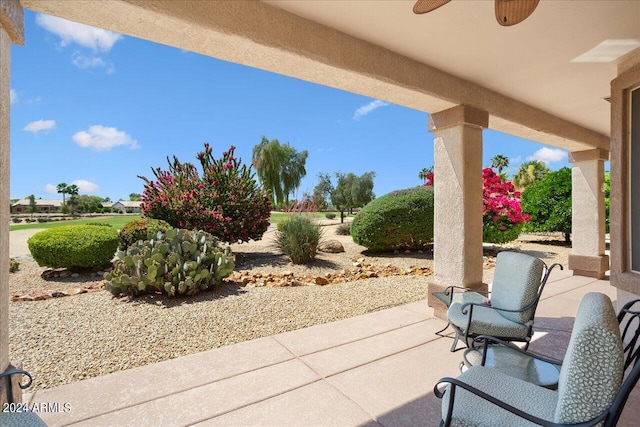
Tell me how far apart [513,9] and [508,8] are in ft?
Answer: 0.09

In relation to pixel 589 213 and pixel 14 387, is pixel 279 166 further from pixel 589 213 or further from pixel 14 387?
pixel 14 387

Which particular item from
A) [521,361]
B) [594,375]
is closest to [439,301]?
[521,361]

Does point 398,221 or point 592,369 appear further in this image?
point 398,221

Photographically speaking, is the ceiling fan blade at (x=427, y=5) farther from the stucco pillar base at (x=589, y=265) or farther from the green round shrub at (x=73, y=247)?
the green round shrub at (x=73, y=247)

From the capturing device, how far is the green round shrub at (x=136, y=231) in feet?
20.9

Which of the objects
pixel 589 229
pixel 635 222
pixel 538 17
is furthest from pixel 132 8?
pixel 589 229

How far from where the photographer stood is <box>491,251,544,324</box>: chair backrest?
2.52 meters

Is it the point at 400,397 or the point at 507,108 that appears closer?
the point at 400,397

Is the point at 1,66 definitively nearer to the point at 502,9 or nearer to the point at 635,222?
the point at 502,9

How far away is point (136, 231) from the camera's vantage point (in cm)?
642

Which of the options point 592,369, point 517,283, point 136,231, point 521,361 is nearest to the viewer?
point 592,369

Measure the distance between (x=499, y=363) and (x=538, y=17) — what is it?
2498 mm

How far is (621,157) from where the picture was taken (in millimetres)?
2988

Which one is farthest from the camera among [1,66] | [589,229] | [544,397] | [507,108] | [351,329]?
[589,229]
